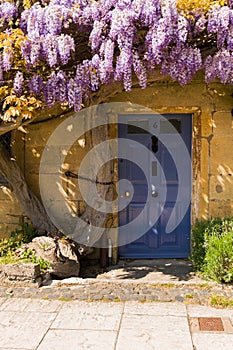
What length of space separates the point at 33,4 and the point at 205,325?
12.0 ft

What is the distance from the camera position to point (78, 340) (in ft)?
12.3

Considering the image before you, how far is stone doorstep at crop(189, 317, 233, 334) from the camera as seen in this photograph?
12.8 ft

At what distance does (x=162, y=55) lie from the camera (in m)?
4.65

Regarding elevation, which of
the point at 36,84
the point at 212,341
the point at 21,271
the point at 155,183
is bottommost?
the point at 212,341

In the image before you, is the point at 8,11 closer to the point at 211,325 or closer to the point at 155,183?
the point at 155,183

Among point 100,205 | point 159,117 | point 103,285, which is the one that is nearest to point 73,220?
point 100,205

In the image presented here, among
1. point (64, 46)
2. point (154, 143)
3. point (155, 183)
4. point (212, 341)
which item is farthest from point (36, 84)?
point (212, 341)

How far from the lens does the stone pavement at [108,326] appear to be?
144 inches

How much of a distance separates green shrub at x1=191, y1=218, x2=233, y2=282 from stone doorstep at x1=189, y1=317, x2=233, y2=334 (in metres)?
0.85

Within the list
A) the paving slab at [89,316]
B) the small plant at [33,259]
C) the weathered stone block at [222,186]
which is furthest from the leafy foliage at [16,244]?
the weathered stone block at [222,186]

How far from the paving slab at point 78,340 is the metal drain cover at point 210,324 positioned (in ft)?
2.50

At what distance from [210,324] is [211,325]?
20 mm

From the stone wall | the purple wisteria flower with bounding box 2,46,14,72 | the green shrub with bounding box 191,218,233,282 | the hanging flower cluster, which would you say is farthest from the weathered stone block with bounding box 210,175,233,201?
the purple wisteria flower with bounding box 2,46,14,72

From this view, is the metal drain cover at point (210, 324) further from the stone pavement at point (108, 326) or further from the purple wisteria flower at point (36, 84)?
the purple wisteria flower at point (36, 84)
